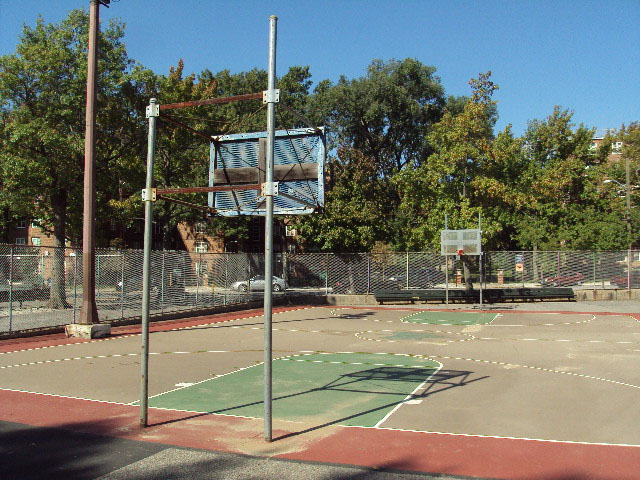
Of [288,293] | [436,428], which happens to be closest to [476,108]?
[288,293]

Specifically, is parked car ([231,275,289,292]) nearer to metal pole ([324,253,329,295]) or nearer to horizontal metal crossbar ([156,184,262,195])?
metal pole ([324,253,329,295])

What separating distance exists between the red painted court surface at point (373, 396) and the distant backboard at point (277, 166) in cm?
339

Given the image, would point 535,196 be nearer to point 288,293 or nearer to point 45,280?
point 288,293

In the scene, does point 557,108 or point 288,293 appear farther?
point 557,108

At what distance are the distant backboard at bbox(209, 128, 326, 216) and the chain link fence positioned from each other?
9.37 meters

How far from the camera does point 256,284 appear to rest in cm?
2986

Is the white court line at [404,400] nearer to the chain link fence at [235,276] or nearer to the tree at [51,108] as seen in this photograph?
the chain link fence at [235,276]

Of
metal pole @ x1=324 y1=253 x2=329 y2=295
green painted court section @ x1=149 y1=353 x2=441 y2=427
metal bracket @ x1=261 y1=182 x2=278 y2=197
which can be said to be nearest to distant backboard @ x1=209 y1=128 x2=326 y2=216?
metal bracket @ x1=261 y1=182 x2=278 y2=197

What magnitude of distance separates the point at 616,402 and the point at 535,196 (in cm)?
2723

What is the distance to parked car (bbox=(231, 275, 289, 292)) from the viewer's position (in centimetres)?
2813

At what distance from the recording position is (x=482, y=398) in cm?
952

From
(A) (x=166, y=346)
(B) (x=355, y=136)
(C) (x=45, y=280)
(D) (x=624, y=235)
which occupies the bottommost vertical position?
(A) (x=166, y=346)

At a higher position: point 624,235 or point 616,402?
point 624,235

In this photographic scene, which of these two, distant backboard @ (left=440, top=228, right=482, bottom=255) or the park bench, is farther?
the park bench
